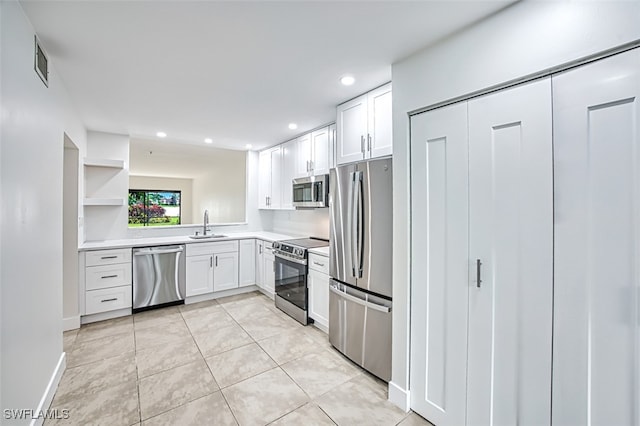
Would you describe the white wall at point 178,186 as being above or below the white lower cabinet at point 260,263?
above

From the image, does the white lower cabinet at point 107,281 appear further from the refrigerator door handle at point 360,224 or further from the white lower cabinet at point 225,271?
the refrigerator door handle at point 360,224

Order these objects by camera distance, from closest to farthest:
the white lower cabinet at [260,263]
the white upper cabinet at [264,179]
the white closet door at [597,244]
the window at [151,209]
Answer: the white closet door at [597,244] → the white lower cabinet at [260,263] → the white upper cabinet at [264,179] → the window at [151,209]

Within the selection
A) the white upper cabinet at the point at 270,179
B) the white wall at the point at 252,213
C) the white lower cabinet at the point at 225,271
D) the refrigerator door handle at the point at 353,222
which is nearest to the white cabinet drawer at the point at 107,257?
the white lower cabinet at the point at 225,271

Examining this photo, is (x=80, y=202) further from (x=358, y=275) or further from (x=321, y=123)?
(x=358, y=275)

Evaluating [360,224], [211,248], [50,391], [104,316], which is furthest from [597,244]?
[104,316]

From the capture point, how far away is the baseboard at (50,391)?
1.71 m

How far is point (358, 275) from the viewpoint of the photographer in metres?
2.41

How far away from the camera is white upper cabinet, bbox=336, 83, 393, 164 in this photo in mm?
2289

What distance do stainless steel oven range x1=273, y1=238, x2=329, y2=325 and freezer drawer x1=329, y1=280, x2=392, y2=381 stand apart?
62 centimetres

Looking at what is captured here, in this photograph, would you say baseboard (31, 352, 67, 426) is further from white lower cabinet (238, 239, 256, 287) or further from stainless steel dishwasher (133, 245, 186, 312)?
white lower cabinet (238, 239, 256, 287)

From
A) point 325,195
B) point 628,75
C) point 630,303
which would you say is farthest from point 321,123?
point 630,303

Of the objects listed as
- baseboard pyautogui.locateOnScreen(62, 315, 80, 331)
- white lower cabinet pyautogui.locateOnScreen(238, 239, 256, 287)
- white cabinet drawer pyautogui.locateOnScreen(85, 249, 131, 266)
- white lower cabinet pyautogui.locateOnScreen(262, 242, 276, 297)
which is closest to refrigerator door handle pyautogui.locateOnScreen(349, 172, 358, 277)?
white lower cabinet pyautogui.locateOnScreen(262, 242, 276, 297)

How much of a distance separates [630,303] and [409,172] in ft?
4.03

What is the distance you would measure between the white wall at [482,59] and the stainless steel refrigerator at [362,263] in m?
0.16
